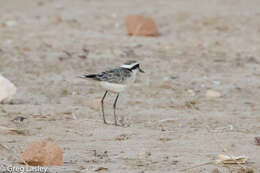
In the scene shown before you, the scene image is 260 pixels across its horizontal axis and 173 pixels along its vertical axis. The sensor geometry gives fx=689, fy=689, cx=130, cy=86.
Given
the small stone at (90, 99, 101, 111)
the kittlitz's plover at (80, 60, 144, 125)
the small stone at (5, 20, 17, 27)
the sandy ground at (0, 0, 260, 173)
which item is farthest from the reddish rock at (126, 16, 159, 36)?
the kittlitz's plover at (80, 60, 144, 125)

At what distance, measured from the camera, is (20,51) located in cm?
1035

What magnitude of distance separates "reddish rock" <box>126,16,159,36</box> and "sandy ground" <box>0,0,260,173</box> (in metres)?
0.16

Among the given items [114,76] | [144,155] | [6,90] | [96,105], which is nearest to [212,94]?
[96,105]

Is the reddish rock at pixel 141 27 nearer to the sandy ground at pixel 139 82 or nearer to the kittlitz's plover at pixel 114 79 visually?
the sandy ground at pixel 139 82

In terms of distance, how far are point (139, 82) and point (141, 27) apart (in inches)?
103

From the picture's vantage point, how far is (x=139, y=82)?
9094 millimetres

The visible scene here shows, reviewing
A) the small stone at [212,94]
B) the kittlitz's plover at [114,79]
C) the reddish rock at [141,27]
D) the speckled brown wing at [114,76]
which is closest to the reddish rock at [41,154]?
the kittlitz's plover at [114,79]

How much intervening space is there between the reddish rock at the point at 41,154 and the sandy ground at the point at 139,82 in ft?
0.37

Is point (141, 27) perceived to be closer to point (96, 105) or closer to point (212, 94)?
point (212, 94)

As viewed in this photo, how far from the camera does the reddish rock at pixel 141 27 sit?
1144 cm

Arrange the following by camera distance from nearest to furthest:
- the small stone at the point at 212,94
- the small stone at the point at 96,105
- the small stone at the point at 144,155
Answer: the small stone at the point at 144,155
the small stone at the point at 96,105
the small stone at the point at 212,94

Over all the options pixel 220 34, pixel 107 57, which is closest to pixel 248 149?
pixel 107 57

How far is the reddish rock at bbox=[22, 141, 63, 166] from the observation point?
16.9ft

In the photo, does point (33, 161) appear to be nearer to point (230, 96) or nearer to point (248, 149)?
point (248, 149)
